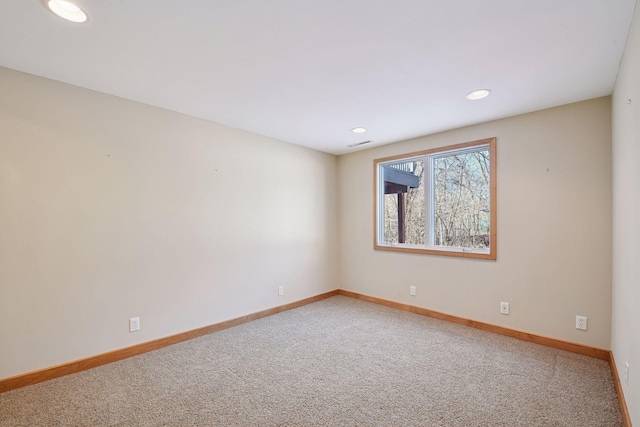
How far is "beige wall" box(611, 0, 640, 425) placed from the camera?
4.96 feet

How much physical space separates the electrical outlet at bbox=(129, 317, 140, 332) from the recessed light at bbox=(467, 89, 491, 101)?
355 centimetres

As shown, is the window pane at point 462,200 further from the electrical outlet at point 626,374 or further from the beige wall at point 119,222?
the beige wall at point 119,222

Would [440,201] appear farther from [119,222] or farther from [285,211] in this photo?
[119,222]

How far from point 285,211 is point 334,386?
92.3 inches

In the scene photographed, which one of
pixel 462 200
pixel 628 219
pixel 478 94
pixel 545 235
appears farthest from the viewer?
pixel 462 200

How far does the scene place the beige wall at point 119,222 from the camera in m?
2.18

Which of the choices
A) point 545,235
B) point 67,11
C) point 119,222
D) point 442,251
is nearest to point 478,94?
point 545,235

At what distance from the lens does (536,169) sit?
293cm

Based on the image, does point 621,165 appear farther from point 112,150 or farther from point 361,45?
point 112,150

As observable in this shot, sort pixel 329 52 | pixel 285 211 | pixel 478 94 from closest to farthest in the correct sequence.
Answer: pixel 329 52, pixel 478 94, pixel 285 211

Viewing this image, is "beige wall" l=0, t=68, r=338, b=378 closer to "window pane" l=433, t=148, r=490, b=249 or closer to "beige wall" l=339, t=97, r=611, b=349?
"window pane" l=433, t=148, r=490, b=249

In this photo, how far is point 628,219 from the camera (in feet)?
5.87

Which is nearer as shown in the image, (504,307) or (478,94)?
(478,94)

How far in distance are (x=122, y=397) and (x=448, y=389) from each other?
7.49 ft
